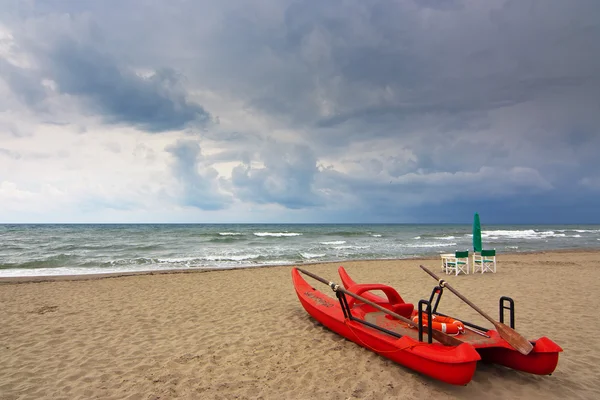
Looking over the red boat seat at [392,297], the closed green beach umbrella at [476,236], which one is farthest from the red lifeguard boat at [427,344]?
the closed green beach umbrella at [476,236]

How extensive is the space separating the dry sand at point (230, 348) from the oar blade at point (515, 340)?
0.48 m

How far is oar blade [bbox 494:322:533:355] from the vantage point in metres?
4.28

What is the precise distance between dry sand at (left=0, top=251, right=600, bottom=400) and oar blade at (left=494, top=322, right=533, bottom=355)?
485 millimetres

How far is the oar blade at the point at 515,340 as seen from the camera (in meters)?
4.28

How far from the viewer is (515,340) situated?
174 inches

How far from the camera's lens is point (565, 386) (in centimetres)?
435

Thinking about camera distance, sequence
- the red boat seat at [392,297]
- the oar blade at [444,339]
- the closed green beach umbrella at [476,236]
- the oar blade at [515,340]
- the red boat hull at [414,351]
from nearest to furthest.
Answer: the red boat hull at [414,351] → the oar blade at [515,340] → the oar blade at [444,339] → the red boat seat at [392,297] → the closed green beach umbrella at [476,236]

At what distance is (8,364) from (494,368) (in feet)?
23.0

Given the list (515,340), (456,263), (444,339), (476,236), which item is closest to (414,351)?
(444,339)

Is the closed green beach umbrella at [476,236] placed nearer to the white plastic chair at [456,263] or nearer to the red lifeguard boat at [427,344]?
the white plastic chair at [456,263]

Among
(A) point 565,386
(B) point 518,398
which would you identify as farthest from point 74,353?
(A) point 565,386

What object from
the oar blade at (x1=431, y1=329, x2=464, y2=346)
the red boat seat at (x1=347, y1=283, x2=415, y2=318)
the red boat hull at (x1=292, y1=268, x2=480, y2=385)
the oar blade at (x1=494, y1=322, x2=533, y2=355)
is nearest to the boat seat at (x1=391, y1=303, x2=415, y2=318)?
the red boat seat at (x1=347, y1=283, x2=415, y2=318)

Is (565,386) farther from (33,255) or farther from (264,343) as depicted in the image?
(33,255)

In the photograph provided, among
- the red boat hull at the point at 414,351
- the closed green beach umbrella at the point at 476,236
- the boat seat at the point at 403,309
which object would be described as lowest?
the red boat hull at the point at 414,351
